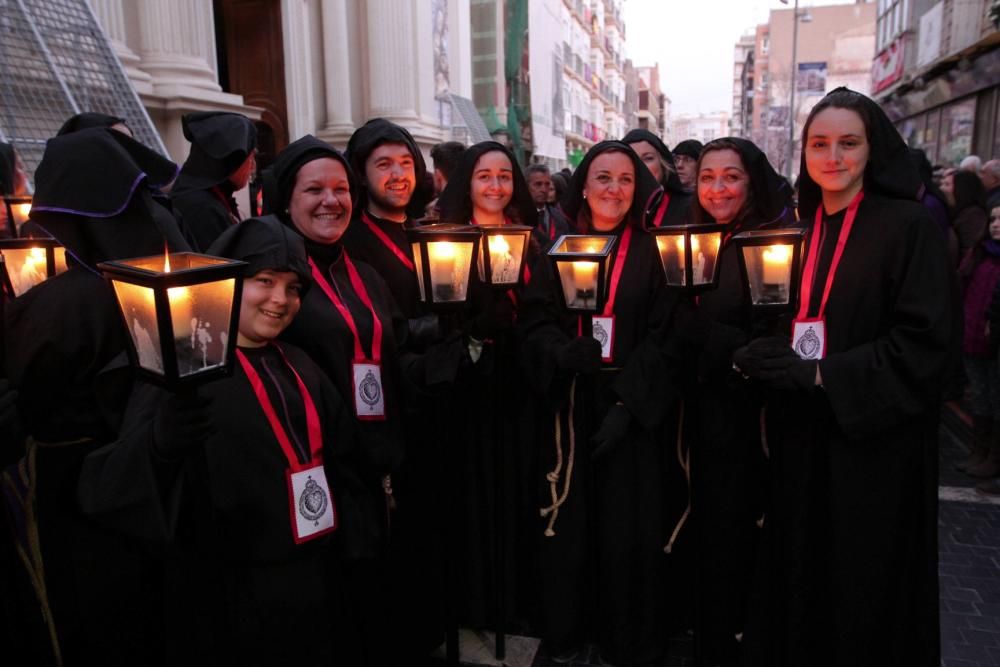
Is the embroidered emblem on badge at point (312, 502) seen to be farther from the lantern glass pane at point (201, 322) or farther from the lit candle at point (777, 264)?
the lit candle at point (777, 264)

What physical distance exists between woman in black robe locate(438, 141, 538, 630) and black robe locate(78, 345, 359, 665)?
3.72ft

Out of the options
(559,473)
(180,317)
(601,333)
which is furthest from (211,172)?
(180,317)

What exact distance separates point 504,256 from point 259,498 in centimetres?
130

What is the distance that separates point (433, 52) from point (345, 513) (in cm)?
1514

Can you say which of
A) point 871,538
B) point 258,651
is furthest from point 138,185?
point 871,538

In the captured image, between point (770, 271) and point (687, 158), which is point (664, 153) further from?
A: point (770, 271)

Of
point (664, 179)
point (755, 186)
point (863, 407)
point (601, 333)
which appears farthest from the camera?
point (664, 179)

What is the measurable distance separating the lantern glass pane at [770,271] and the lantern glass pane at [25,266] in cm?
275

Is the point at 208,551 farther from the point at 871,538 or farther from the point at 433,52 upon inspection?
the point at 433,52

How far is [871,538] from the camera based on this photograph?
2812 mm

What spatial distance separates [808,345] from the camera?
281 centimetres

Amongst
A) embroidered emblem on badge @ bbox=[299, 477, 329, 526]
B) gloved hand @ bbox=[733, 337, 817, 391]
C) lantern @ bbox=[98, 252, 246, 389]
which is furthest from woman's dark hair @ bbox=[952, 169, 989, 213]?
lantern @ bbox=[98, 252, 246, 389]

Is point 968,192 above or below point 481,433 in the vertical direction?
above

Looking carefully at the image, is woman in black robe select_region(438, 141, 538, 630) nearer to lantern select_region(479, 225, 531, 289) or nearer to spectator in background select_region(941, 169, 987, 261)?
lantern select_region(479, 225, 531, 289)
